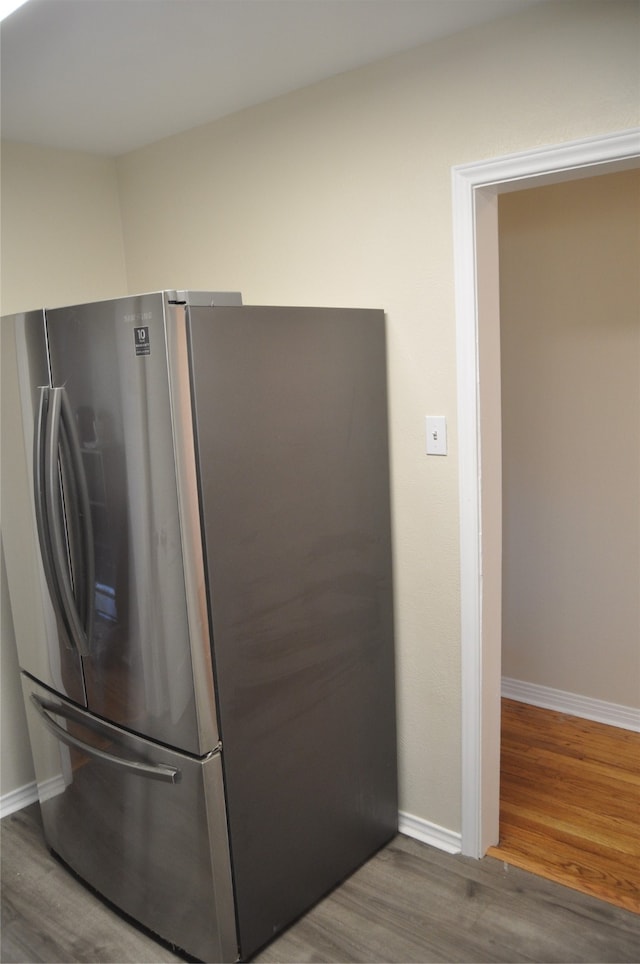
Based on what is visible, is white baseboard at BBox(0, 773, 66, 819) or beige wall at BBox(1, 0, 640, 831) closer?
beige wall at BBox(1, 0, 640, 831)

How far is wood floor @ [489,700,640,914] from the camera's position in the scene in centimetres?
228

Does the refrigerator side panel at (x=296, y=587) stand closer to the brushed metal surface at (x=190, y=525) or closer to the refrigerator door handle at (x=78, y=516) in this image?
the brushed metal surface at (x=190, y=525)

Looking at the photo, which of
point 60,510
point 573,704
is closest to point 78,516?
point 60,510

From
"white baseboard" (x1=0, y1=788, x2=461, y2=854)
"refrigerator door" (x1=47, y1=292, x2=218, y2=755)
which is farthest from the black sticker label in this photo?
"white baseboard" (x1=0, y1=788, x2=461, y2=854)

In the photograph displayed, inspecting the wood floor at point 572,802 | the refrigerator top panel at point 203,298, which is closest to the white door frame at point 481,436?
the wood floor at point 572,802

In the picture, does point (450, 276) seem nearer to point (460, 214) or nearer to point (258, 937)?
point (460, 214)

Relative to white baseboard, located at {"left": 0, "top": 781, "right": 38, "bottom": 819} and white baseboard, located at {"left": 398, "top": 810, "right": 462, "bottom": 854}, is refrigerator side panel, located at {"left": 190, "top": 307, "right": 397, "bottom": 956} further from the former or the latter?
white baseboard, located at {"left": 0, "top": 781, "right": 38, "bottom": 819}

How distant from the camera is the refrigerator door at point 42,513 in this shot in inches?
79.3

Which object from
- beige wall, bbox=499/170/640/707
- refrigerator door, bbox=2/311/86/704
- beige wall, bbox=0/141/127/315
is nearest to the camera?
refrigerator door, bbox=2/311/86/704

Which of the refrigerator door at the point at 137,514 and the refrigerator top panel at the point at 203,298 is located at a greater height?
the refrigerator top panel at the point at 203,298

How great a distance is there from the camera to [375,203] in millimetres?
2242

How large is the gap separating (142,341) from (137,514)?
1.40 feet

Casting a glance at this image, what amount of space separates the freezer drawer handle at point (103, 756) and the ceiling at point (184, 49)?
1836 mm

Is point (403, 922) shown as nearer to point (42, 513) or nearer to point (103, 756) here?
point (103, 756)
